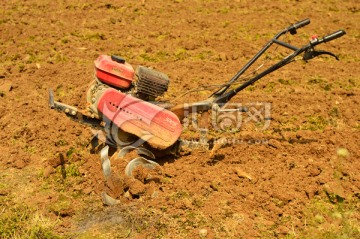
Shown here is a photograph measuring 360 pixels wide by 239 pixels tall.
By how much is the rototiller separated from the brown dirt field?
30 centimetres

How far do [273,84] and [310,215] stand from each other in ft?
9.05

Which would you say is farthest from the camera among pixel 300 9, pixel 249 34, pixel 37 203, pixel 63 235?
pixel 300 9

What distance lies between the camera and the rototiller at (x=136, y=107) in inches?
179

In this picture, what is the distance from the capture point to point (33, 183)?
4758mm

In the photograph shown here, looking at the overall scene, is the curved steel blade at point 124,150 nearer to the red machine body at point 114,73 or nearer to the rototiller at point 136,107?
the rototiller at point 136,107

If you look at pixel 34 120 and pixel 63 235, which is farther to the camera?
pixel 34 120

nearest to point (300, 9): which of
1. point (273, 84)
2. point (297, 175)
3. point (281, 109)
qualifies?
point (273, 84)

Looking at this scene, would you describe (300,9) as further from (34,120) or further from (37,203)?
(37,203)

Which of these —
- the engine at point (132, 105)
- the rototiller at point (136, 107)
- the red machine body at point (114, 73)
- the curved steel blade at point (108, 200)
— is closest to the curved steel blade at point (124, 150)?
the rototiller at point (136, 107)

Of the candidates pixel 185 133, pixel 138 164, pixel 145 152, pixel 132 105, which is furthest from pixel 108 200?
pixel 185 133

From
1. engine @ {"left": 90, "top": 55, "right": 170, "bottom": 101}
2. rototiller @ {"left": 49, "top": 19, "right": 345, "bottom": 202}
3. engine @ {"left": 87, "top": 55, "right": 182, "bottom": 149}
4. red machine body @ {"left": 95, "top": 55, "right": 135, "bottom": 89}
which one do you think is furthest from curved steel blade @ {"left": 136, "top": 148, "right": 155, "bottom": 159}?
red machine body @ {"left": 95, "top": 55, "right": 135, "bottom": 89}

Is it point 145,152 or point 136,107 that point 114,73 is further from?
point 145,152

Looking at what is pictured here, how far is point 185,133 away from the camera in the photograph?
5.53 m

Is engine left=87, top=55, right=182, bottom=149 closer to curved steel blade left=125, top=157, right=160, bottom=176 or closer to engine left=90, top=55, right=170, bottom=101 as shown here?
engine left=90, top=55, right=170, bottom=101
